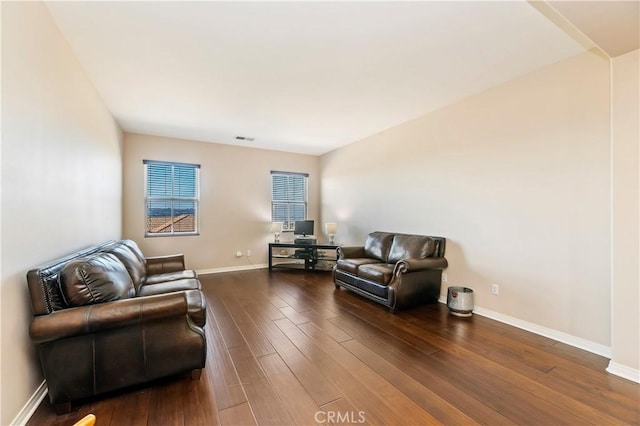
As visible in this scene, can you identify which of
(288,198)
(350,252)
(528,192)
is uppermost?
(288,198)

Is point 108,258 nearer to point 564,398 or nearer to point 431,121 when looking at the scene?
point 564,398

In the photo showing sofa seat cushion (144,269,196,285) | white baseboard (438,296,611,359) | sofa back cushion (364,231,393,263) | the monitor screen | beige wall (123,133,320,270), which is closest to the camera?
white baseboard (438,296,611,359)

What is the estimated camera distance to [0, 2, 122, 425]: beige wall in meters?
1.48

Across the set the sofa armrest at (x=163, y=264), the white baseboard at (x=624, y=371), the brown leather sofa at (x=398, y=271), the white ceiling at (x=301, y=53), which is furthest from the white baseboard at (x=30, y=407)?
the white baseboard at (x=624, y=371)

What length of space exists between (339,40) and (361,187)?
3299mm

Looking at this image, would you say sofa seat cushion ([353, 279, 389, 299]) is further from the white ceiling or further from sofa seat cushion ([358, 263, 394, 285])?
the white ceiling

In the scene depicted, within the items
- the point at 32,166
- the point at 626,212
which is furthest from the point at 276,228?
the point at 626,212

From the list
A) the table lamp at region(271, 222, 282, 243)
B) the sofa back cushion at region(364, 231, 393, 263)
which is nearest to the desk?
the table lamp at region(271, 222, 282, 243)

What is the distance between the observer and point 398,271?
11.0 feet

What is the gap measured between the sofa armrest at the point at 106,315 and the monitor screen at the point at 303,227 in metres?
4.04

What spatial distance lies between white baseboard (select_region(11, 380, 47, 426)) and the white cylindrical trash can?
12.2 ft

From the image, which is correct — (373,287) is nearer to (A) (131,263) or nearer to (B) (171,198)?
(A) (131,263)

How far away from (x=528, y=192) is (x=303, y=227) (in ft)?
13.6

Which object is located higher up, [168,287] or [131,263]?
[131,263]
